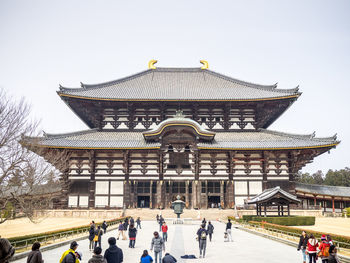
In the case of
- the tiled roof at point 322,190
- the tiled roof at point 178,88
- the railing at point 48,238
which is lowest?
the railing at point 48,238

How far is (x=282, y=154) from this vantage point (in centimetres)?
4500

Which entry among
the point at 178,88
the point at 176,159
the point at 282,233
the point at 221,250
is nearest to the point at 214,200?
the point at 176,159

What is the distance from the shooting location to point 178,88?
53.4 meters

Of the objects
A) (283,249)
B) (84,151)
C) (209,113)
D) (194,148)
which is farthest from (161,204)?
(283,249)

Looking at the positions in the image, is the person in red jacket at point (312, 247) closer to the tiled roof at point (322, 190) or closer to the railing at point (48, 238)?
the railing at point (48, 238)

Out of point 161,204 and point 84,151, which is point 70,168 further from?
point 161,204

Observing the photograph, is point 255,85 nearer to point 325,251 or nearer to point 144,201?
point 144,201

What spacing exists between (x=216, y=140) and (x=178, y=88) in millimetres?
12670

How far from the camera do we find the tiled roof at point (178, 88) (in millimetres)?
48375

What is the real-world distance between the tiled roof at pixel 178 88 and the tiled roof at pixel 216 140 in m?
5.43

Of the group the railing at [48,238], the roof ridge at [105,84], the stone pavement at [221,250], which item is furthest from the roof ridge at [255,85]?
the railing at [48,238]

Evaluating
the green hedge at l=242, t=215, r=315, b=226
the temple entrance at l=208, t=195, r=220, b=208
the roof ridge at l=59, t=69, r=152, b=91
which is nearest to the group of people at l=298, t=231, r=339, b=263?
the green hedge at l=242, t=215, r=315, b=226

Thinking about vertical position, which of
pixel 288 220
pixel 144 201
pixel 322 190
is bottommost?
pixel 288 220

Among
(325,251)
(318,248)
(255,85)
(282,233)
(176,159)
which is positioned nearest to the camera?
(325,251)
